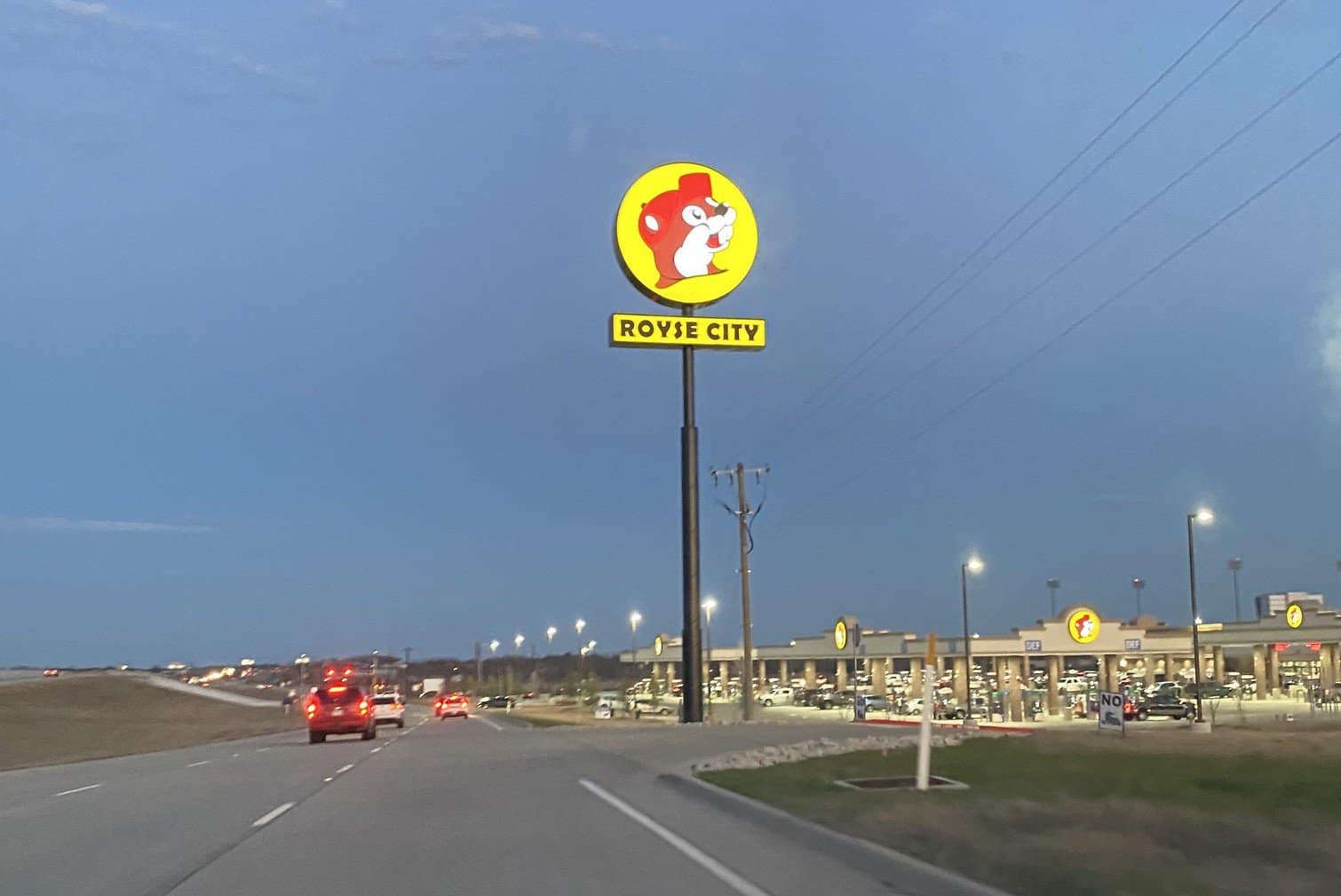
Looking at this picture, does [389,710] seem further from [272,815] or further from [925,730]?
[925,730]

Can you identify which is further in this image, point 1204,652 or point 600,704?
point 1204,652

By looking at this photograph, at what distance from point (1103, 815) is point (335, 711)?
1323 inches

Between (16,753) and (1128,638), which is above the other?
(1128,638)

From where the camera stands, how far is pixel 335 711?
4381 centimetres

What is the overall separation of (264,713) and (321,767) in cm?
7893

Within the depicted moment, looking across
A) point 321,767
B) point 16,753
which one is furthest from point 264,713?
point 321,767

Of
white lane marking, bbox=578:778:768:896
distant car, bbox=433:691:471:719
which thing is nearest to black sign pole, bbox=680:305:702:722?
white lane marking, bbox=578:778:768:896

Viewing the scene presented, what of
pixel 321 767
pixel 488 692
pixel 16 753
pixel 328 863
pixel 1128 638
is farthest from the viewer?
pixel 488 692

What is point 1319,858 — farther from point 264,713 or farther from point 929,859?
point 264,713

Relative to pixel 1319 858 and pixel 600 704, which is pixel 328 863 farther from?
pixel 600 704

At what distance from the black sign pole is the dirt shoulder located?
19.3m

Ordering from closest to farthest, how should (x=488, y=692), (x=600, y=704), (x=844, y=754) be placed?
(x=844, y=754) → (x=600, y=704) → (x=488, y=692)

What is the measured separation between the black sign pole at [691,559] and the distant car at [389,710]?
18863 millimetres

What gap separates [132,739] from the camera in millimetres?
63219
